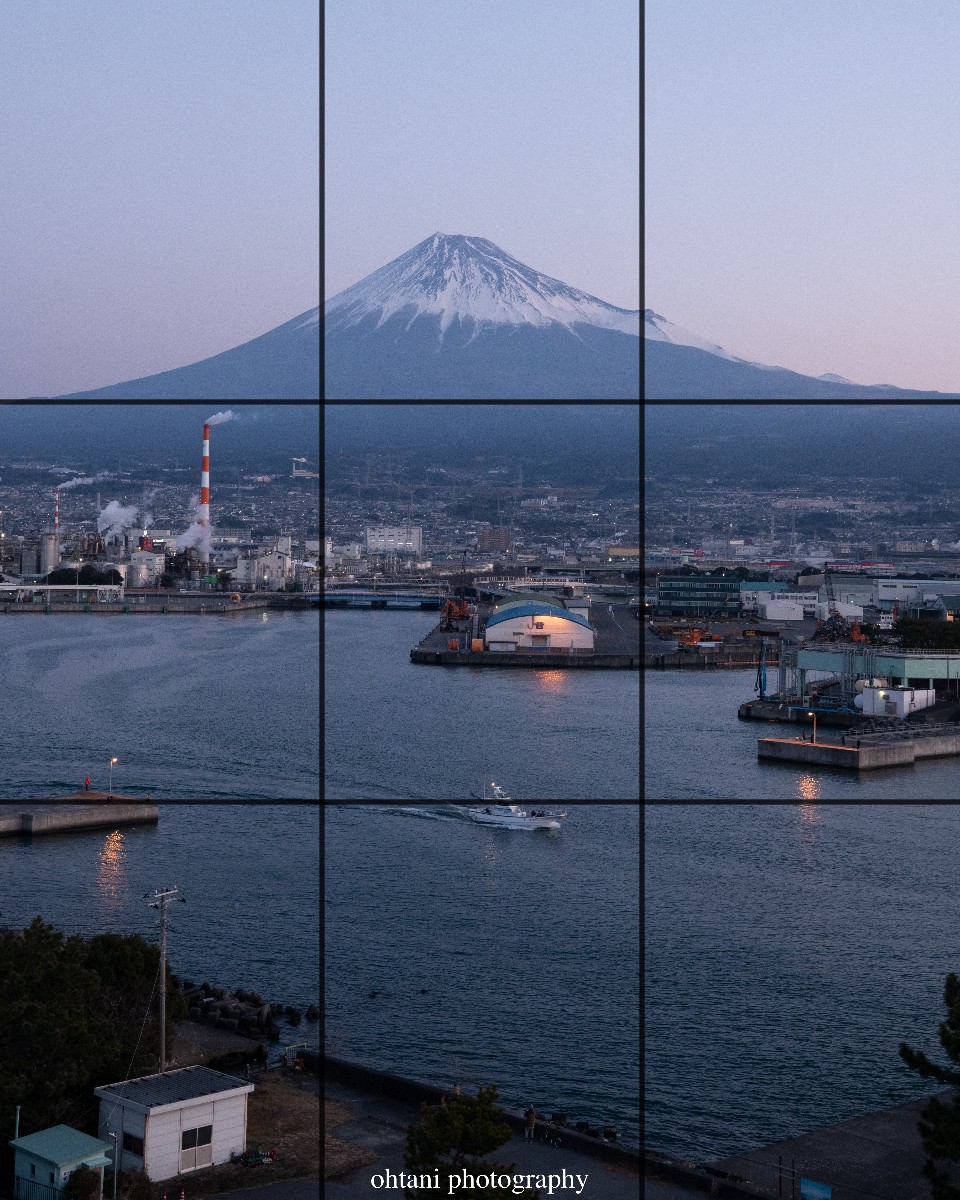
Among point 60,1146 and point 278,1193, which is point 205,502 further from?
point 60,1146

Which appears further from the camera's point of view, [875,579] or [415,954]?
[875,579]

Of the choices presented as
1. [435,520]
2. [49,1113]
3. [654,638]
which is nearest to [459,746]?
[654,638]

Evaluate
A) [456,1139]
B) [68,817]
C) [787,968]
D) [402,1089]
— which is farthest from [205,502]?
[456,1139]

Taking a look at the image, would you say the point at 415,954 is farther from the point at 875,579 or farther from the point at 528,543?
the point at 528,543

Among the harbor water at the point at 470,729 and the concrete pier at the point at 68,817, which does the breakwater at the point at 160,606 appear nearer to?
the harbor water at the point at 470,729

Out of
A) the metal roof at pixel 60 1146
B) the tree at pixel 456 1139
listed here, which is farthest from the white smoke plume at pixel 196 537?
the tree at pixel 456 1139

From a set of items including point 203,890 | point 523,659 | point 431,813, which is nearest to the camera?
point 203,890

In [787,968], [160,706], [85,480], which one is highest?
[85,480]
